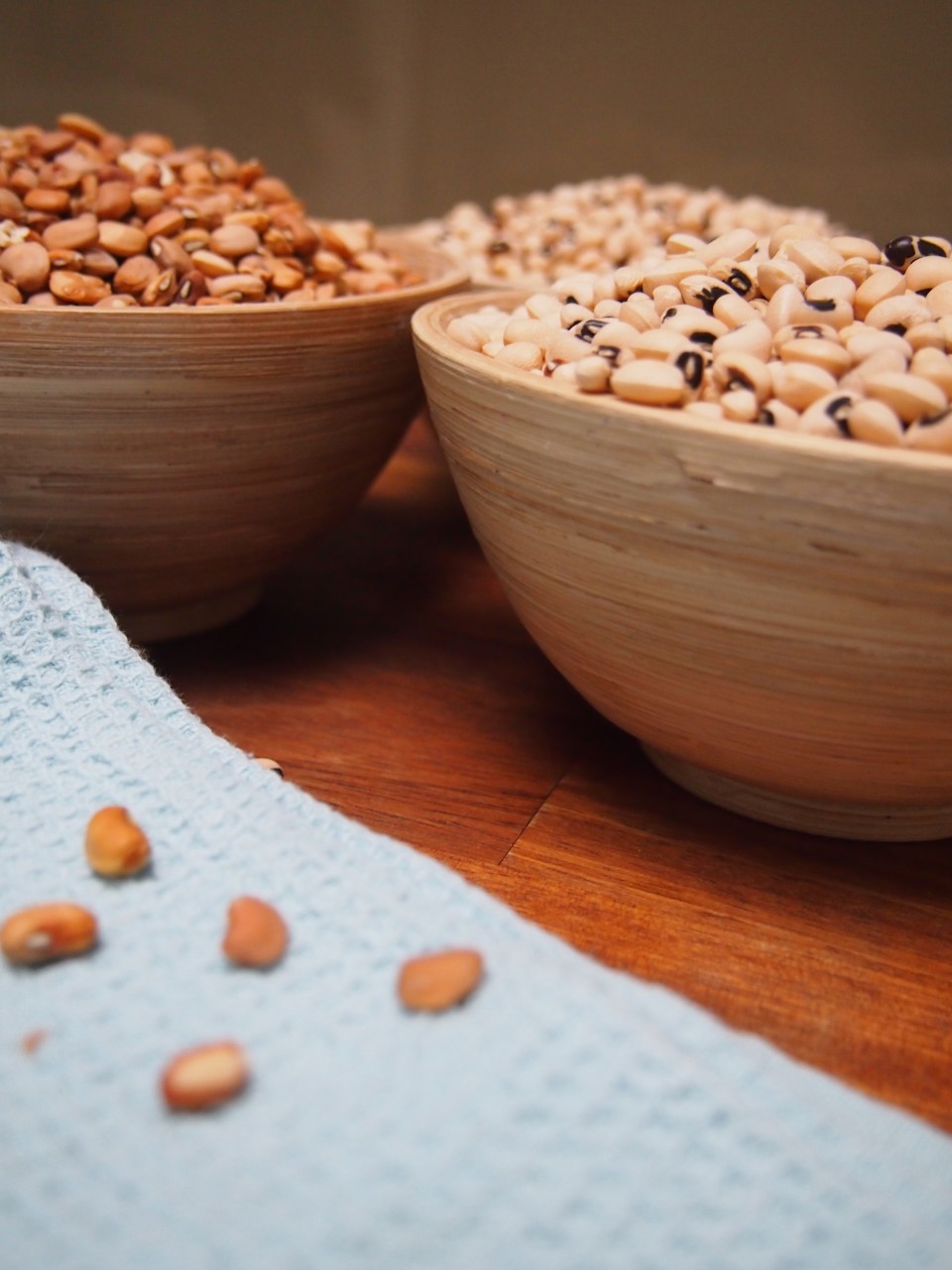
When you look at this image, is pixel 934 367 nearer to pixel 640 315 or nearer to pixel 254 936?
pixel 640 315

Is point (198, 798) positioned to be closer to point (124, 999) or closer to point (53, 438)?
point (124, 999)

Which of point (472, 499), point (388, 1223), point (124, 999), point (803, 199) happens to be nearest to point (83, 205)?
point (472, 499)

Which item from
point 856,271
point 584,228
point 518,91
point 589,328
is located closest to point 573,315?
point 589,328

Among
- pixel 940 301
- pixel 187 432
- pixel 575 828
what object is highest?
pixel 940 301

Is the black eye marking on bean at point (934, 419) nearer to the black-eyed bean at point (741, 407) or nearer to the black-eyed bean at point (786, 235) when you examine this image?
the black-eyed bean at point (741, 407)

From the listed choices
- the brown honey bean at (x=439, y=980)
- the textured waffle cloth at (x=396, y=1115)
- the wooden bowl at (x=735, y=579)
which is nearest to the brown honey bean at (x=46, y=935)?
the textured waffle cloth at (x=396, y=1115)

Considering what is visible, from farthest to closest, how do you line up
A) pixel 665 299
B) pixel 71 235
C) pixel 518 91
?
pixel 518 91
pixel 71 235
pixel 665 299
